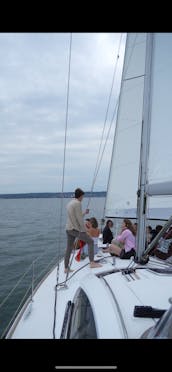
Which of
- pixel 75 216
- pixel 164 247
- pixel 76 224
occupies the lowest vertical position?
pixel 164 247

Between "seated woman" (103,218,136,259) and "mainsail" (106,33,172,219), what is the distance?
27 centimetres

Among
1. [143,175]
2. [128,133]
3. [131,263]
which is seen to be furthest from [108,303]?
[128,133]

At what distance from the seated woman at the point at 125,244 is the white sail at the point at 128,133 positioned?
424 mm

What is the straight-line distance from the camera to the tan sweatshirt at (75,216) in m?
4.36

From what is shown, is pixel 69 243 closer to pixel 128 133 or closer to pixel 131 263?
pixel 131 263

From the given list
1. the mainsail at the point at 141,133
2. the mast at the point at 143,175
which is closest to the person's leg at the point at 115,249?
the mainsail at the point at 141,133

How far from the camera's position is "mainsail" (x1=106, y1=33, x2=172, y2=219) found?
12.2 ft

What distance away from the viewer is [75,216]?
438cm

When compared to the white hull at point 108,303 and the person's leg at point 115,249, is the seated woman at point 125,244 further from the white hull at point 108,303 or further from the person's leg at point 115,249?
the white hull at point 108,303

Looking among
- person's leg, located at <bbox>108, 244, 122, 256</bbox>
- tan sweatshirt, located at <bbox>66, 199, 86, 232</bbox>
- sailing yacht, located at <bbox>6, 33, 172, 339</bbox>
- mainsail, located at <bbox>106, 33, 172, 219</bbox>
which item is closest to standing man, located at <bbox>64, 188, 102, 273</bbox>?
tan sweatshirt, located at <bbox>66, 199, 86, 232</bbox>

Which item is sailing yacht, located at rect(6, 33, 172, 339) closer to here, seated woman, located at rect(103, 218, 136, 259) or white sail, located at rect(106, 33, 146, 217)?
white sail, located at rect(106, 33, 146, 217)

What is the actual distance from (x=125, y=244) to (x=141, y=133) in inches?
68.8

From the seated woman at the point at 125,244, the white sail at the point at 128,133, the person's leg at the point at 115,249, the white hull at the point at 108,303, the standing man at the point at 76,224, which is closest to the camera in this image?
the white hull at the point at 108,303
